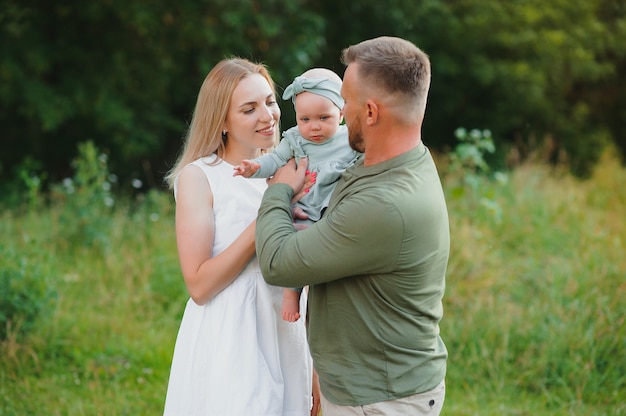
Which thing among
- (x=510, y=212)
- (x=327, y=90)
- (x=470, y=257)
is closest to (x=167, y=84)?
(x=510, y=212)

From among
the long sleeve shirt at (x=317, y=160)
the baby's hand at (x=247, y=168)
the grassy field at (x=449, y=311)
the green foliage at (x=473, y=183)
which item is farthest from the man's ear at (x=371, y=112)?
the green foliage at (x=473, y=183)

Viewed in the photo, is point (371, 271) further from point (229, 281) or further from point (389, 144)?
point (229, 281)

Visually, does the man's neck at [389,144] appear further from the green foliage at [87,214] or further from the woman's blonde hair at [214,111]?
the green foliage at [87,214]

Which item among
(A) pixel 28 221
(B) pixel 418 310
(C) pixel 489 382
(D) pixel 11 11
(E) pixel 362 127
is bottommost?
(C) pixel 489 382

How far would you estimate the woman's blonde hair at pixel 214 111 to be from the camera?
2.77 meters

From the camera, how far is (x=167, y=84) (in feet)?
36.2

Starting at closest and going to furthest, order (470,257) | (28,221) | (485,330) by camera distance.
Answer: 1. (485,330)
2. (470,257)
3. (28,221)

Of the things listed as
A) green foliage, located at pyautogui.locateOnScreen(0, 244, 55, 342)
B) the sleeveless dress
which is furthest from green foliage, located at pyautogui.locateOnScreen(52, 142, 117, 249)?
the sleeveless dress

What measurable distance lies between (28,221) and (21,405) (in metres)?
2.94

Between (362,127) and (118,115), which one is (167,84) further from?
(362,127)

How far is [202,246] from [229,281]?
15 cm

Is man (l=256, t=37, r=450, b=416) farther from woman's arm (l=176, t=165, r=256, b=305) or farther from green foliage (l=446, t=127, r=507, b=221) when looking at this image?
green foliage (l=446, t=127, r=507, b=221)

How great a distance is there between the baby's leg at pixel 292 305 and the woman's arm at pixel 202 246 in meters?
0.18

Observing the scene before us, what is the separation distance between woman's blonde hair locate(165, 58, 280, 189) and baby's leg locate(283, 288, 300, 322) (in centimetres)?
62
